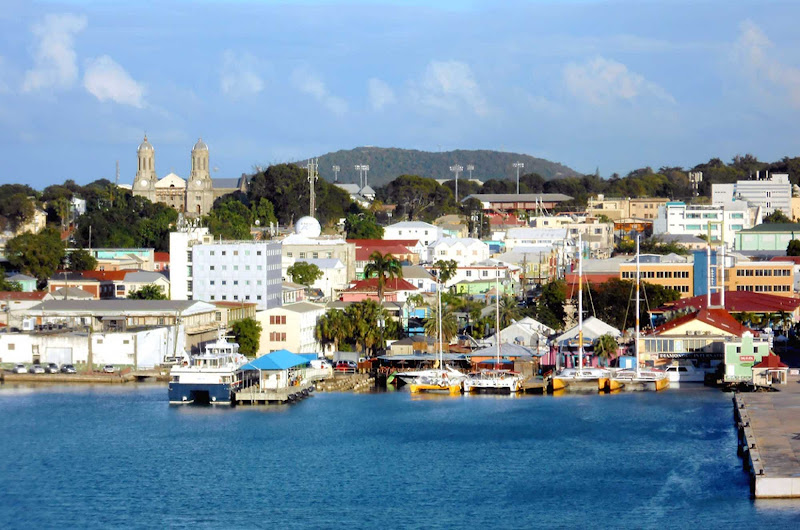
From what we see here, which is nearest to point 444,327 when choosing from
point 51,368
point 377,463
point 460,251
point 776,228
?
point 51,368

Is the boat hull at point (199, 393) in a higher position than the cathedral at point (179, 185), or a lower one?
lower

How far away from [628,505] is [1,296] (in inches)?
1335

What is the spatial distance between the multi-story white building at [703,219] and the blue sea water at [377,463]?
157 ft

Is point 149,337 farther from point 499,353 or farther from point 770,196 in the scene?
point 770,196

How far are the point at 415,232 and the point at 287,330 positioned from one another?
40.7 metres

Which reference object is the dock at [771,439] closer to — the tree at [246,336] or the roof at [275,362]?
the roof at [275,362]

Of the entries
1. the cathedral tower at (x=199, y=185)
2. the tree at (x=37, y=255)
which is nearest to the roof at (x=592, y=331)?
the tree at (x=37, y=255)

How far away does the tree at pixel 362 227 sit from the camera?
9169cm

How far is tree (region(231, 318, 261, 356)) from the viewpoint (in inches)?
1983

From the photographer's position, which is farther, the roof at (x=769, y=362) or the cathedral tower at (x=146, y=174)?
the cathedral tower at (x=146, y=174)

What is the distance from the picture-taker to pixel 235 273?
56156mm

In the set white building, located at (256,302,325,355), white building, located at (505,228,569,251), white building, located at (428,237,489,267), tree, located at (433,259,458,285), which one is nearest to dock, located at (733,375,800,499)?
white building, located at (256,302,325,355)

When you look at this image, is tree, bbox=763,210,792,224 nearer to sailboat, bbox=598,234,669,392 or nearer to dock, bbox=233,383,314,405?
sailboat, bbox=598,234,669,392

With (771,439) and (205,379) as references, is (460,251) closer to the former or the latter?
(205,379)
